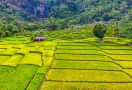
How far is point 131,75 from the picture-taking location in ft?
95.6

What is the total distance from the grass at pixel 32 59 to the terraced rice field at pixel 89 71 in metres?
2.34

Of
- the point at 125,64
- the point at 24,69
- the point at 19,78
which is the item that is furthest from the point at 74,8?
the point at 19,78


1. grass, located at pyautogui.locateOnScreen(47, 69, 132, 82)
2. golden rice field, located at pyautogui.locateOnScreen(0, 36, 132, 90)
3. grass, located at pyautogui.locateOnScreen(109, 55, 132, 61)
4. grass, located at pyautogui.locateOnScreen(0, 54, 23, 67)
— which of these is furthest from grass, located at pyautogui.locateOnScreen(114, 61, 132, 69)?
grass, located at pyautogui.locateOnScreen(0, 54, 23, 67)

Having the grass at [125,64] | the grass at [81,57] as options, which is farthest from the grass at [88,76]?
the grass at [81,57]

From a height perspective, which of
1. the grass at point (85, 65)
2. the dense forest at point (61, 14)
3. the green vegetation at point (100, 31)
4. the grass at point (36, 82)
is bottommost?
the grass at point (36, 82)

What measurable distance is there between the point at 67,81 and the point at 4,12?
116991 millimetres

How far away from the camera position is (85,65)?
33.5 m

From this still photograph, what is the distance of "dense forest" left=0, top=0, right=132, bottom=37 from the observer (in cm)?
9800

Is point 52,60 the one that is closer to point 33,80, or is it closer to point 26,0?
point 33,80

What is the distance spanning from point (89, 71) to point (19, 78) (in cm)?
847

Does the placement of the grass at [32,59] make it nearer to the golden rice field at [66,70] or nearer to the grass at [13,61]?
the golden rice field at [66,70]

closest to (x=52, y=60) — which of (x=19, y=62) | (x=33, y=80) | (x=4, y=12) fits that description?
(x=19, y=62)

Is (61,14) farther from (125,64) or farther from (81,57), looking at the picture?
(125,64)

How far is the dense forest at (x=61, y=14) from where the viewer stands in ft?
322
